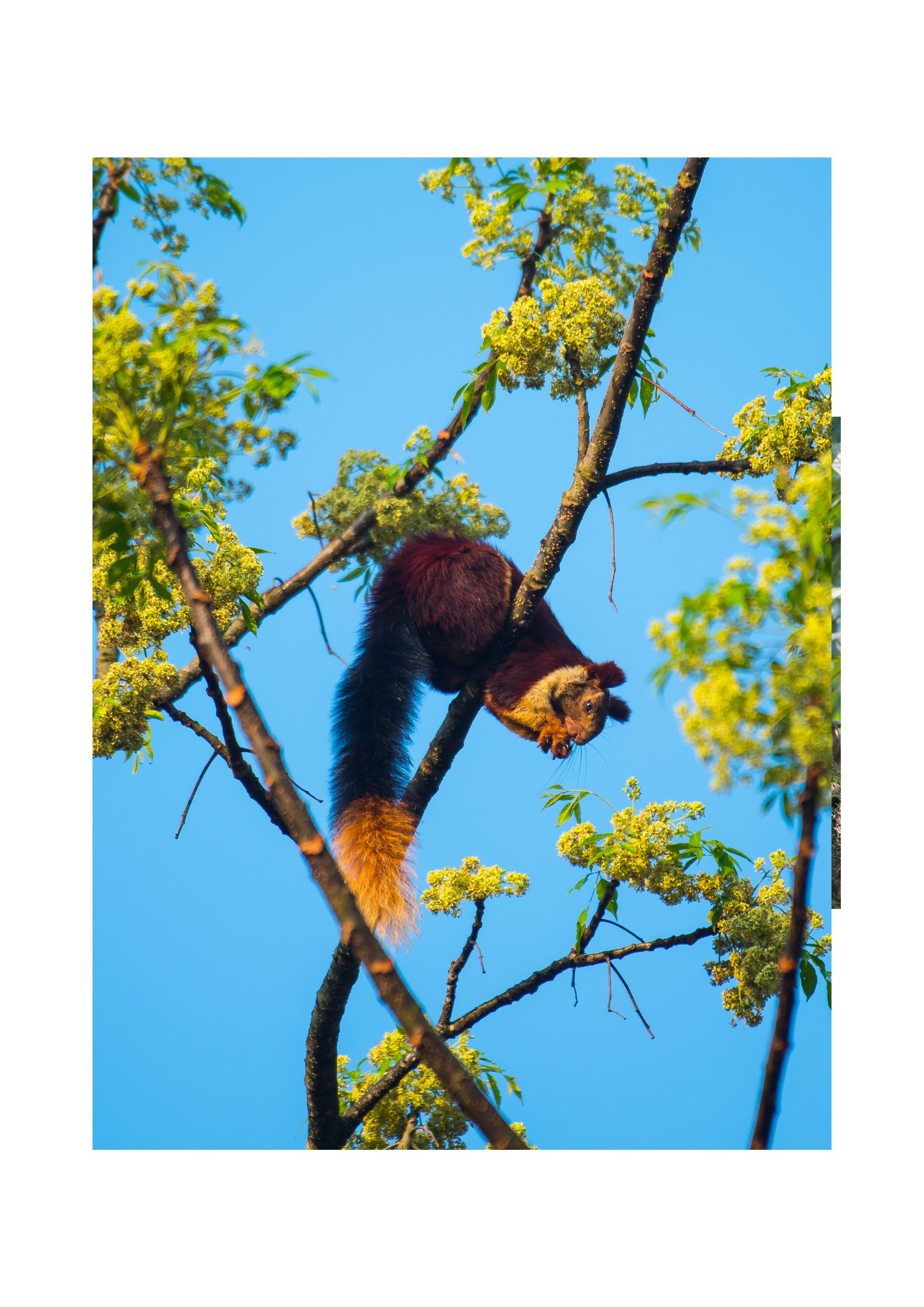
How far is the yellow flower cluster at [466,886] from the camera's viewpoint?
2.17 metres

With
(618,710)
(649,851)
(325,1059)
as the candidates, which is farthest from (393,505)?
(325,1059)

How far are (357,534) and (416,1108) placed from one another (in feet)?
4.07

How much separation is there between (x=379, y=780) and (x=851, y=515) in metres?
1.13

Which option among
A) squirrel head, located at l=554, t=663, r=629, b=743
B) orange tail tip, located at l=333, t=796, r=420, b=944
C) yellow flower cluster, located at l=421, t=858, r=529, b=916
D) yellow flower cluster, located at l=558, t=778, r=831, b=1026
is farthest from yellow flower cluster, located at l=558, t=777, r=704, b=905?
squirrel head, located at l=554, t=663, r=629, b=743

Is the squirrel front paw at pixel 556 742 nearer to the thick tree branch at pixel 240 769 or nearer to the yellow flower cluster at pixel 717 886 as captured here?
the yellow flower cluster at pixel 717 886

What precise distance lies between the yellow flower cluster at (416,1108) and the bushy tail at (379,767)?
0.30 metres

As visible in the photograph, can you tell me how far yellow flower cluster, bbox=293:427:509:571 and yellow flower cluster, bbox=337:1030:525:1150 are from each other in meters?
1.09

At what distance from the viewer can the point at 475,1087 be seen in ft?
5.79

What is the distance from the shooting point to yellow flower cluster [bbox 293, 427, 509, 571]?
2.33 meters

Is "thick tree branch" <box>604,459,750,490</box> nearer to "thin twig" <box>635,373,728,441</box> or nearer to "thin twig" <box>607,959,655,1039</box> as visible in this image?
"thin twig" <box>635,373,728,441</box>

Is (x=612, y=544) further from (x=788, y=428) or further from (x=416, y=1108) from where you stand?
(x=416, y=1108)

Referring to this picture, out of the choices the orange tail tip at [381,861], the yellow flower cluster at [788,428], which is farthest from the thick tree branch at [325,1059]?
the yellow flower cluster at [788,428]
